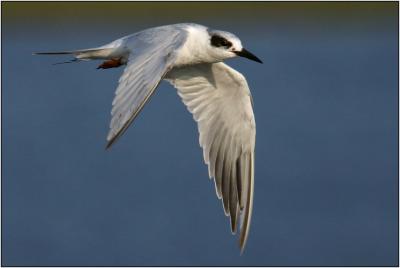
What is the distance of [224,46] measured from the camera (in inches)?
266

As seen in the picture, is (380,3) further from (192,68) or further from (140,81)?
(140,81)

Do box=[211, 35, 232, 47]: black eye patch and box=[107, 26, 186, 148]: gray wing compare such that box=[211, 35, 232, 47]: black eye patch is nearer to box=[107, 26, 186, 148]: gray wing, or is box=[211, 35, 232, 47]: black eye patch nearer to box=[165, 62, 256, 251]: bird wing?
box=[107, 26, 186, 148]: gray wing

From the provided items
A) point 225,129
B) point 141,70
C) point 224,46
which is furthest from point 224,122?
point 141,70

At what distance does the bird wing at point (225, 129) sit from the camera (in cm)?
730

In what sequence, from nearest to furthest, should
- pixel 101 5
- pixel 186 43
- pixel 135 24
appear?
pixel 186 43 < pixel 135 24 < pixel 101 5

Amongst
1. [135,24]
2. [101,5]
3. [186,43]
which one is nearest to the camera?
[186,43]

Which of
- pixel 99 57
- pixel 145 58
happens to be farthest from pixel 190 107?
pixel 145 58

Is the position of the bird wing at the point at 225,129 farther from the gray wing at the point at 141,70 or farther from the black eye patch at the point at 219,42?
the gray wing at the point at 141,70

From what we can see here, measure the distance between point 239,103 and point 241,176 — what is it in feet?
1.45

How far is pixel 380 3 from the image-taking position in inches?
595

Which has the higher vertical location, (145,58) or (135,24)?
(145,58)

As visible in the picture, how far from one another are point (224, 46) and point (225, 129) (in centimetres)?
78

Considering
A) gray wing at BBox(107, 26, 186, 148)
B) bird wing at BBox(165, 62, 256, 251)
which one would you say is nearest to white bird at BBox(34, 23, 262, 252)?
bird wing at BBox(165, 62, 256, 251)

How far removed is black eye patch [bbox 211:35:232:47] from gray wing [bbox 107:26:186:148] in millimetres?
202
